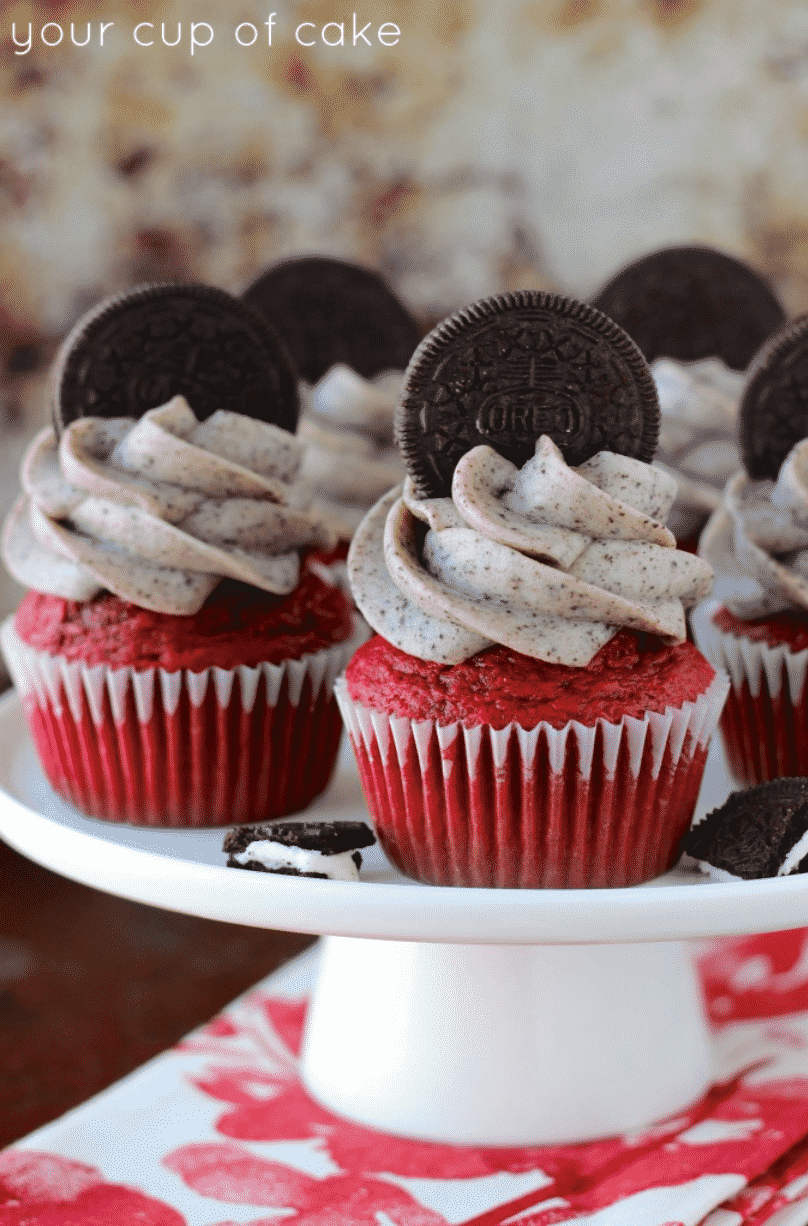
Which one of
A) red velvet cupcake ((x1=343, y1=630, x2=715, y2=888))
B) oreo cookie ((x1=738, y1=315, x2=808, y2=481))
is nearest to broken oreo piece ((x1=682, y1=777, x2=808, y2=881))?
red velvet cupcake ((x1=343, y1=630, x2=715, y2=888))

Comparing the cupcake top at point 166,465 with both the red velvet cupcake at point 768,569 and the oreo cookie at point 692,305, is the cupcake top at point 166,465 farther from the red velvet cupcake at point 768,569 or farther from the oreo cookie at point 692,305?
the oreo cookie at point 692,305

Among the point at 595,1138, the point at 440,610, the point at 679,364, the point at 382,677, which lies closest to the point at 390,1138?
the point at 595,1138

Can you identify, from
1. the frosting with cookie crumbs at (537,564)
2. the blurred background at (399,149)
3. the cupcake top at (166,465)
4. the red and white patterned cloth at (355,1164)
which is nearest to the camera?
the frosting with cookie crumbs at (537,564)

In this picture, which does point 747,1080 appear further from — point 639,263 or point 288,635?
point 639,263

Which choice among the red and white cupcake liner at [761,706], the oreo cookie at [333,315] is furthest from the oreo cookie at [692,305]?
the red and white cupcake liner at [761,706]

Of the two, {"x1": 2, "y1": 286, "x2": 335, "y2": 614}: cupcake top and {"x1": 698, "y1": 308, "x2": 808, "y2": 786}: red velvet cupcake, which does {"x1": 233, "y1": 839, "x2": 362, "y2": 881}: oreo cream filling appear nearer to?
{"x1": 2, "y1": 286, "x2": 335, "y2": 614}: cupcake top

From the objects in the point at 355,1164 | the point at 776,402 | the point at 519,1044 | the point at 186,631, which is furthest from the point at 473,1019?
the point at 776,402
